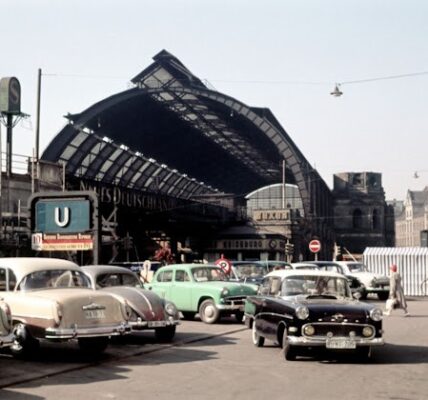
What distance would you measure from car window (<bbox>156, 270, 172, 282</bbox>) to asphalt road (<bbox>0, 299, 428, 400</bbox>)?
526cm

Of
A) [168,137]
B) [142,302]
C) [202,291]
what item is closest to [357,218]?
[168,137]

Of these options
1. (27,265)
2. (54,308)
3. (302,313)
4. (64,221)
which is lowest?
(302,313)

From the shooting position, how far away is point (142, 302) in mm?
15461

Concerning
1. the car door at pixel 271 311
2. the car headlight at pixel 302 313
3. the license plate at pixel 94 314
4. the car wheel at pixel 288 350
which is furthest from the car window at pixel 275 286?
the license plate at pixel 94 314

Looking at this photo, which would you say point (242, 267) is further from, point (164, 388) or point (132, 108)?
point (132, 108)

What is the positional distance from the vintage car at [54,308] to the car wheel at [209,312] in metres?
6.56

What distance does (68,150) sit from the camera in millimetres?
52312

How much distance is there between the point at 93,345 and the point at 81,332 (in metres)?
1.44

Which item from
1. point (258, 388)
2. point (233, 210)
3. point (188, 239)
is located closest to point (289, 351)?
point (258, 388)

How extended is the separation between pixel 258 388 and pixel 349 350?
293cm

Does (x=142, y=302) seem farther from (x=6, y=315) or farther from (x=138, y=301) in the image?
(x=6, y=315)

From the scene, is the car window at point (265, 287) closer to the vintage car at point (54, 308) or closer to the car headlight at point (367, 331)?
the car headlight at point (367, 331)

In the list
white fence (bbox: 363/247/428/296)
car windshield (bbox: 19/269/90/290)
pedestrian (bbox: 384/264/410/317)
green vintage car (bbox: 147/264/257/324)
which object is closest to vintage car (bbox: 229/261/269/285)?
pedestrian (bbox: 384/264/410/317)

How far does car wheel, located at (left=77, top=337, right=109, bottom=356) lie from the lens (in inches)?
539
